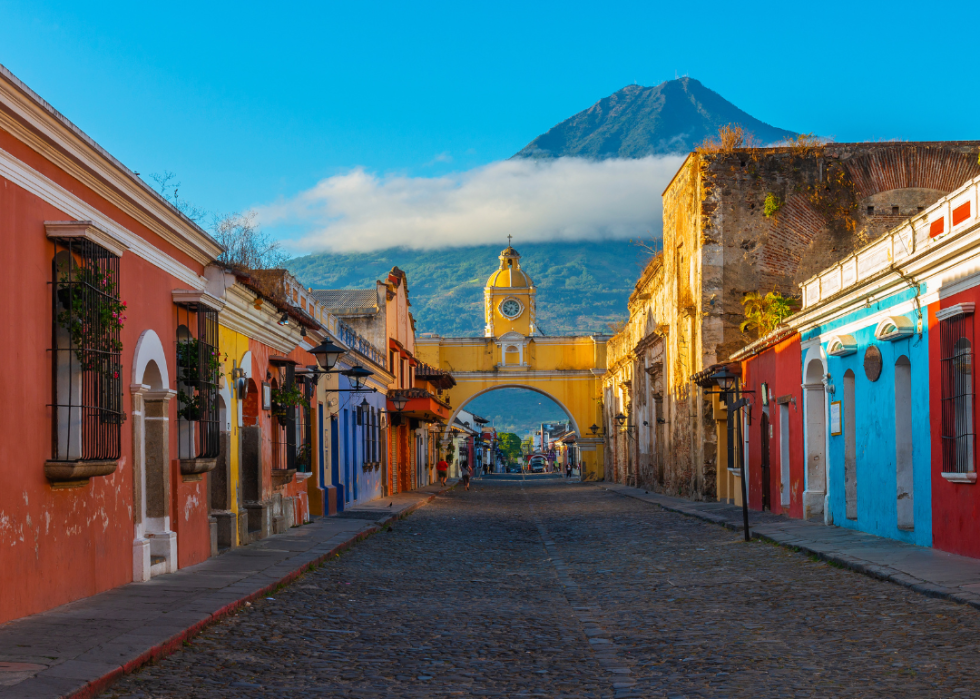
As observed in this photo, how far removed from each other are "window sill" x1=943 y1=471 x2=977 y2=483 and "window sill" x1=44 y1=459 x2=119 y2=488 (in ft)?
26.0

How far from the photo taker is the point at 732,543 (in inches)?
536

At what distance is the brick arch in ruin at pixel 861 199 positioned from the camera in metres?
22.7

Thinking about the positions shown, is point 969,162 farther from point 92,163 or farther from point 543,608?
point 92,163

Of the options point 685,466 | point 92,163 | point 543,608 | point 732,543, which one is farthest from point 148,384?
point 685,466

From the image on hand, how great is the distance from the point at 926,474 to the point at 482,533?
7.47m

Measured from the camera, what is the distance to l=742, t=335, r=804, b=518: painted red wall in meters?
16.8

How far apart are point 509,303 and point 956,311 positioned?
5077cm

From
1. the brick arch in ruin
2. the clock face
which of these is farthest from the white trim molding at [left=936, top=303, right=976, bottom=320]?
the clock face

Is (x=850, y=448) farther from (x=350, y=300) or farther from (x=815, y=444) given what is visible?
(x=350, y=300)

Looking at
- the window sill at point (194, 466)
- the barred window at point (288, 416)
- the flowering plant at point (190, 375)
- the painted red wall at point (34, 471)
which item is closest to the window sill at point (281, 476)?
the barred window at point (288, 416)

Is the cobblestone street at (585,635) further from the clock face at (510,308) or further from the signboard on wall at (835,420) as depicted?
the clock face at (510,308)

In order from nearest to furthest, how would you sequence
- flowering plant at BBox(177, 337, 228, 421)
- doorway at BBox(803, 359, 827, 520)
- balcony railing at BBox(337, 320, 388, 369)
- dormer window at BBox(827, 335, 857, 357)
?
1. flowering plant at BBox(177, 337, 228, 421)
2. dormer window at BBox(827, 335, 857, 357)
3. doorway at BBox(803, 359, 827, 520)
4. balcony railing at BBox(337, 320, 388, 369)

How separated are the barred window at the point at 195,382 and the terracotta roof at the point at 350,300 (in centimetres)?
2070

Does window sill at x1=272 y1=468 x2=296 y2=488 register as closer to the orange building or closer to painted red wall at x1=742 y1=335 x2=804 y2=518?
the orange building
